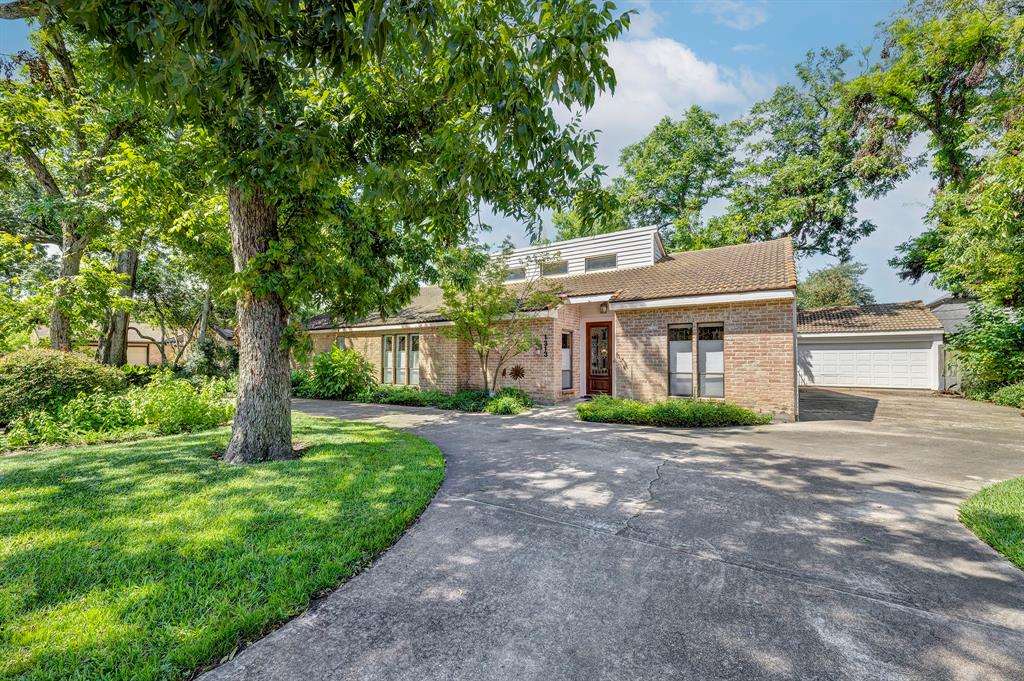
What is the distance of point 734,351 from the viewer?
34.9ft

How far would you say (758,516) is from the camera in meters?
4.14

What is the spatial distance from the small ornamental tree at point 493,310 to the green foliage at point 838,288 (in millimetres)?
32613

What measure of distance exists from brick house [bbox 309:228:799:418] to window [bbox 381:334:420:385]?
0.04m

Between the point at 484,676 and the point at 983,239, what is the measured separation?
1672 cm

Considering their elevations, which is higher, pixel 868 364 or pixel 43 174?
pixel 43 174

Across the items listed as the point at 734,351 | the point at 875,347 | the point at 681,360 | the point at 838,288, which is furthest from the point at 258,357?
the point at 838,288

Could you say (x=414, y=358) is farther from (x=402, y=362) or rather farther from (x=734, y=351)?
(x=734, y=351)

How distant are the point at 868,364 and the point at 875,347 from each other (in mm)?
783

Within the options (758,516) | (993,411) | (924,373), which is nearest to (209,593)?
(758,516)

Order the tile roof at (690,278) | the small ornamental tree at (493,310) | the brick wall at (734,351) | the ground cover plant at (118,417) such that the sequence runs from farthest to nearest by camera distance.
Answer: the small ornamental tree at (493,310)
the tile roof at (690,278)
the brick wall at (734,351)
the ground cover plant at (118,417)

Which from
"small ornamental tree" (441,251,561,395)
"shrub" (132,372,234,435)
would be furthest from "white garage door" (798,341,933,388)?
"shrub" (132,372,234,435)

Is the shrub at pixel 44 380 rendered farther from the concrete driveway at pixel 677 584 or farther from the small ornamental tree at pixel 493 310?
the concrete driveway at pixel 677 584

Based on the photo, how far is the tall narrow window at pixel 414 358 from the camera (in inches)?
639

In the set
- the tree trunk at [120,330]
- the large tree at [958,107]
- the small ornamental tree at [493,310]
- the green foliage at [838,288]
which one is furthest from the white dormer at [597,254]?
the green foliage at [838,288]
